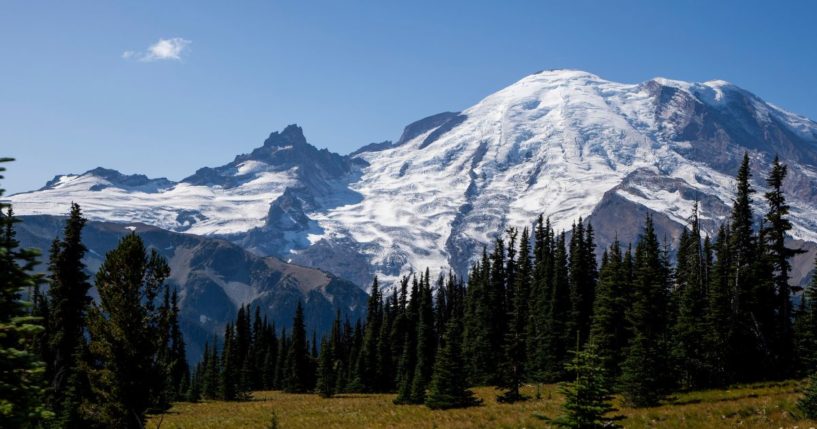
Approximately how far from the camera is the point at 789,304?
173ft

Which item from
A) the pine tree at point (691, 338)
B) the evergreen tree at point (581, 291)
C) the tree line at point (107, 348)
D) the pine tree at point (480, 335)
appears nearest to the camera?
the tree line at point (107, 348)

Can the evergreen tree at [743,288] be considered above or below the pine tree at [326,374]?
above

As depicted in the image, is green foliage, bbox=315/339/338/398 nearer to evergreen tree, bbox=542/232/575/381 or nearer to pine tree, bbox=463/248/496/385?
pine tree, bbox=463/248/496/385

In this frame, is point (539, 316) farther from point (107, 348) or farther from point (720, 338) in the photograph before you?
point (107, 348)

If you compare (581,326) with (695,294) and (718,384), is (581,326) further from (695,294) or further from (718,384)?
(718,384)

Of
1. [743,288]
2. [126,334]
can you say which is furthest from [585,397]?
[743,288]

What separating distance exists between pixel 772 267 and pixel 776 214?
16.7 ft

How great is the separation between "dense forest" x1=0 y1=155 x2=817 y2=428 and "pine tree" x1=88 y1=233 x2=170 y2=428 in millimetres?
58

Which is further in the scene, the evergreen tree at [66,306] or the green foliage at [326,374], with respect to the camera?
the green foliage at [326,374]

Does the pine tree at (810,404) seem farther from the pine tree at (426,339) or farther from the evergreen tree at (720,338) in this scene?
the pine tree at (426,339)

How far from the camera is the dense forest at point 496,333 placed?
21172mm

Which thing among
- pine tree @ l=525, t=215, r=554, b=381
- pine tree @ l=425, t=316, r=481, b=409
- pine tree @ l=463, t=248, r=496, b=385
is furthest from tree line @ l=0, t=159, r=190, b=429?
pine tree @ l=463, t=248, r=496, b=385

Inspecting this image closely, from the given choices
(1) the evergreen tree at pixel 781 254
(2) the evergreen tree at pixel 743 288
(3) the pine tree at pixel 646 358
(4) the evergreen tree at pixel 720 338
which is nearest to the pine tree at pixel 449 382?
(3) the pine tree at pixel 646 358

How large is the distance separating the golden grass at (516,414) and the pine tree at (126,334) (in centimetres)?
670
